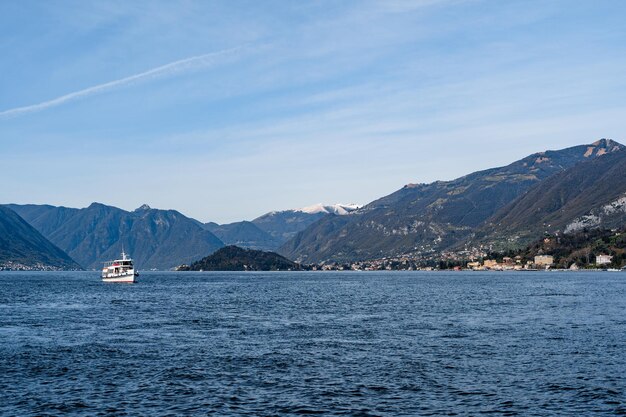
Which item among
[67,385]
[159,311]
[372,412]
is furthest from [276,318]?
[372,412]

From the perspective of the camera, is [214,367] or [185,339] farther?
[185,339]

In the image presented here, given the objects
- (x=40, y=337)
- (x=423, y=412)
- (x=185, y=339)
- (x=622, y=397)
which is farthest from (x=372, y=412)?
(x=40, y=337)

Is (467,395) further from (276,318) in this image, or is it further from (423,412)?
(276,318)

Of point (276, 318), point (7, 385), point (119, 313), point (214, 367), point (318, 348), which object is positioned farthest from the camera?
point (119, 313)

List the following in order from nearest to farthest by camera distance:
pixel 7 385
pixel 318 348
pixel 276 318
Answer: pixel 7 385
pixel 318 348
pixel 276 318

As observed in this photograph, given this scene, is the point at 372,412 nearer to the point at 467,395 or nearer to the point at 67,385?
the point at 467,395

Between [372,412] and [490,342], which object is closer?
[372,412]

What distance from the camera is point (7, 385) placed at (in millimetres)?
51656

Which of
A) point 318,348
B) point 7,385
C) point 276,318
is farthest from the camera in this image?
point 276,318

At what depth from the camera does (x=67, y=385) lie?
2035 inches

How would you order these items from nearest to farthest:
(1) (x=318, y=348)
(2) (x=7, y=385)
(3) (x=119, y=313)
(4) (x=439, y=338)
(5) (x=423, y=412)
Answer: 1. (5) (x=423, y=412)
2. (2) (x=7, y=385)
3. (1) (x=318, y=348)
4. (4) (x=439, y=338)
5. (3) (x=119, y=313)

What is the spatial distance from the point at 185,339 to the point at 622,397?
50049 mm

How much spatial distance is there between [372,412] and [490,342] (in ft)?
117

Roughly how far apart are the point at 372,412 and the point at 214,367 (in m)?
21.1
